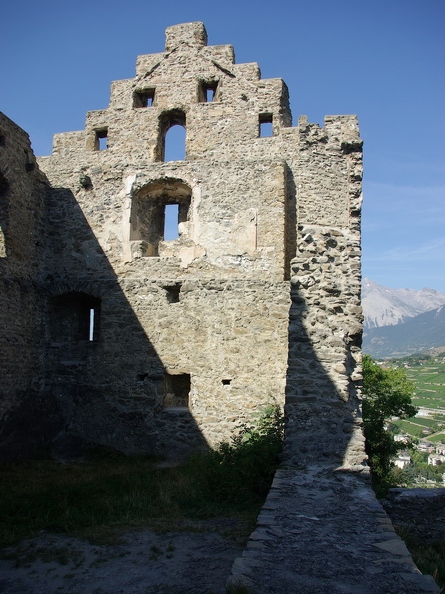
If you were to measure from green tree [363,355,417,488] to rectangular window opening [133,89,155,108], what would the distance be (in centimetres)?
1036

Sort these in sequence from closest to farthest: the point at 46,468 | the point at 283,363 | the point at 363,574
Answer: the point at 363,574 < the point at 46,468 < the point at 283,363

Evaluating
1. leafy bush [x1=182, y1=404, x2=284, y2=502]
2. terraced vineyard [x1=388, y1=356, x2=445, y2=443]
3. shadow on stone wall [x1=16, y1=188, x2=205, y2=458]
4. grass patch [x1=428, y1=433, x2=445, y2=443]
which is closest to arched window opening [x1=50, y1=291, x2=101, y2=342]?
shadow on stone wall [x1=16, y1=188, x2=205, y2=458]

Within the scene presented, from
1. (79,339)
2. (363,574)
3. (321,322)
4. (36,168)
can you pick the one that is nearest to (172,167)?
(36,168)

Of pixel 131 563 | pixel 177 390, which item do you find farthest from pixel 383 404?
pixel 131 563

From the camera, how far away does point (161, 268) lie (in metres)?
10.5

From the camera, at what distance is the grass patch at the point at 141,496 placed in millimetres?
5488

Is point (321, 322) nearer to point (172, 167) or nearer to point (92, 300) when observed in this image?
point (172, 167)

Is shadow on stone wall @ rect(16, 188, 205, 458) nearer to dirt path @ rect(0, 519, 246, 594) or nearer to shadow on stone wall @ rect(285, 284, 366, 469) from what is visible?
shadow on stone wall @ rect(285, 284, 366, 469)

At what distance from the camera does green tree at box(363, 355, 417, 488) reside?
44.9ft

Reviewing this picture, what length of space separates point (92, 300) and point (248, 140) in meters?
5.23

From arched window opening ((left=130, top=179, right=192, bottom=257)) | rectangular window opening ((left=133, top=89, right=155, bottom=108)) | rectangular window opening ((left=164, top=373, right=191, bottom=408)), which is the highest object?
rectangular window opening ((left=133, top=89, right=155, bottom=108))

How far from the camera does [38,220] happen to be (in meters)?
10.8

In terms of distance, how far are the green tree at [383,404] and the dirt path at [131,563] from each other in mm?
9355

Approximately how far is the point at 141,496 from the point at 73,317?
5773 mm
